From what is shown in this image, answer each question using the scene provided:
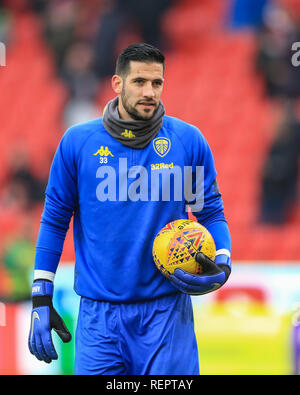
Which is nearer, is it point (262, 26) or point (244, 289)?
point (244, 289)

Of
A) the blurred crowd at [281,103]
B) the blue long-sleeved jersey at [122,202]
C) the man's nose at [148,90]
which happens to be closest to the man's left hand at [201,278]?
the blue long-sleeved jersey at [122,202]

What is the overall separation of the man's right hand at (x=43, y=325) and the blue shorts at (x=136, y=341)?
0.44 feet

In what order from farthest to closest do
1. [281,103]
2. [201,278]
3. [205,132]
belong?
[205,132], [281,103], [201,278]

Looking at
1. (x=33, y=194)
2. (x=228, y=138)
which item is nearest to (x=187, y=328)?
(x=33, y=194)

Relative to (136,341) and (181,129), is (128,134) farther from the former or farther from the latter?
(136,341)

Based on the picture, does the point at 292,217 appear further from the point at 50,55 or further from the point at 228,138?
the point at 50,55

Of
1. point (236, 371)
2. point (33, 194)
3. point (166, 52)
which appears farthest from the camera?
point (166, 52)

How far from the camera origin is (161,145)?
3.43 m

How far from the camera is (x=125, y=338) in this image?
3.33 metres

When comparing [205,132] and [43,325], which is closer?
[43,325]

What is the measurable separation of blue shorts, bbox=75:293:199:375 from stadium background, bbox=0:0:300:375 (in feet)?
8.41

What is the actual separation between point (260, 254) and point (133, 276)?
5.19 meters

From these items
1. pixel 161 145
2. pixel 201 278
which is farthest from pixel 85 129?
pixel 201 278

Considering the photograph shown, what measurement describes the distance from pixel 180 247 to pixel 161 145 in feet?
1.70
